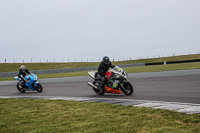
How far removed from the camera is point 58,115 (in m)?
6.32

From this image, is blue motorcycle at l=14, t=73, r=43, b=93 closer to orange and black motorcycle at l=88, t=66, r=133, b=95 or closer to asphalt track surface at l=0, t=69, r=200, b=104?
asphalt track surface at l=0, t=69, r=200, b=104

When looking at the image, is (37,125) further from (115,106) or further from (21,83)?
(21,83)

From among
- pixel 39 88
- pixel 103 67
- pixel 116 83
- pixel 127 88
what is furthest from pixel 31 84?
pixel 127 88

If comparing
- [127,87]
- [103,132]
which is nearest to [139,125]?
[103,132]

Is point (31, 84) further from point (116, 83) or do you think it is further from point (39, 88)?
point (116, 83)

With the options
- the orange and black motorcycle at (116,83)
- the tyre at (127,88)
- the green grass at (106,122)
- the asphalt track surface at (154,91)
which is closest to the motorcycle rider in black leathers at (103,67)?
the orange and black motorcycle at (116,83)

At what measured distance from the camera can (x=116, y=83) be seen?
10.5m

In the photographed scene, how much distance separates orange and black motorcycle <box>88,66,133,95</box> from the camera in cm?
1030

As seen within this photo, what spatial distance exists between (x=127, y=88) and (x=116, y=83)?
1.63ft

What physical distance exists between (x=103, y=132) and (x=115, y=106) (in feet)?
9.25

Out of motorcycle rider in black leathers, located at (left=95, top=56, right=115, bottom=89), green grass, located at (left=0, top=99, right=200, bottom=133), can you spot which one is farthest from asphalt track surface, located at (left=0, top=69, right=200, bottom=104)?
green grass, located at (left=0, top=99, right=200, bottom=133)

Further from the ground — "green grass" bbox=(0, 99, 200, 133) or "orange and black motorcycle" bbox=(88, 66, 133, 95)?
"orange and black motorcycle" bbox=(88, 66, 133, 95)

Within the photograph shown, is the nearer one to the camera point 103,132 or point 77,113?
point 103,132

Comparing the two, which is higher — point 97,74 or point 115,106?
point 97,74
